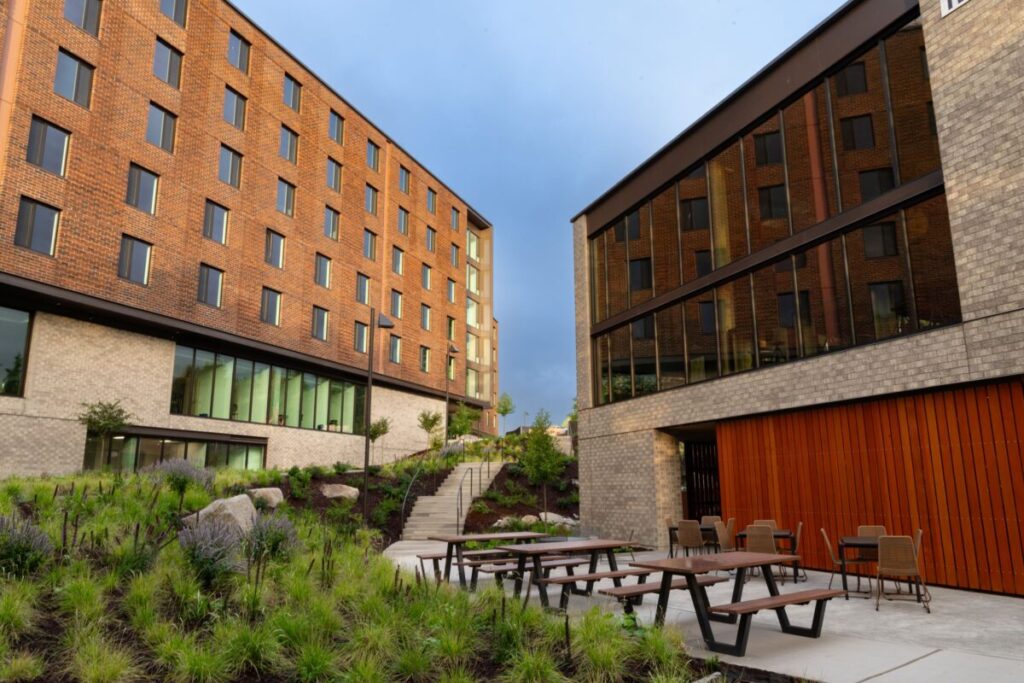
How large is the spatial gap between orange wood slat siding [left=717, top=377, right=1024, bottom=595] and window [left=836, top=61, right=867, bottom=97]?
614cm

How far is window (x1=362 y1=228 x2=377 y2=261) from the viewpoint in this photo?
37666 mm

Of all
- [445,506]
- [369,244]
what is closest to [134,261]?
[445,506]

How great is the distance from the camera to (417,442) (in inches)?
1608

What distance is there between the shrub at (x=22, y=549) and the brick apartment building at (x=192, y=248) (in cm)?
1579

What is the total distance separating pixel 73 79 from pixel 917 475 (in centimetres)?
2659

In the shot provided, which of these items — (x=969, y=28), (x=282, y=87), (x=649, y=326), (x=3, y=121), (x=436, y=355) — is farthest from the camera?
(x=436, y=355)

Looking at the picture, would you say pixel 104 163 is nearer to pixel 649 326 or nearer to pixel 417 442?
pixel 649 326

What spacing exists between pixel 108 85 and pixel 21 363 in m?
10.1

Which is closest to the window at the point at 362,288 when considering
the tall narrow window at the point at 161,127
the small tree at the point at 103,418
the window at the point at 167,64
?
the tall narrow window at the point at 161,127

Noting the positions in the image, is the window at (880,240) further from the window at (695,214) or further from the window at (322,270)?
the window at (322,270)

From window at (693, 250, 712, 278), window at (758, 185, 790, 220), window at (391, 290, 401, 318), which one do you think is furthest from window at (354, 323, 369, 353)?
window at (758, 185, 790, 220)

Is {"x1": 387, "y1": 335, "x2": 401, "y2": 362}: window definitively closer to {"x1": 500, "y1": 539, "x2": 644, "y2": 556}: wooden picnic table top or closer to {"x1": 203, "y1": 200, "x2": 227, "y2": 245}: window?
{"x1": 203, "y1": 200, "x2": 227, "y2": 245}: window

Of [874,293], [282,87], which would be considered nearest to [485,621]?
[874,293]

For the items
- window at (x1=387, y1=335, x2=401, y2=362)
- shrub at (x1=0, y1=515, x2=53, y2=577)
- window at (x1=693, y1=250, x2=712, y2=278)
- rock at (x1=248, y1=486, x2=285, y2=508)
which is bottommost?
shrub at (x1=0, y1=515, x2=53, y2=577)
